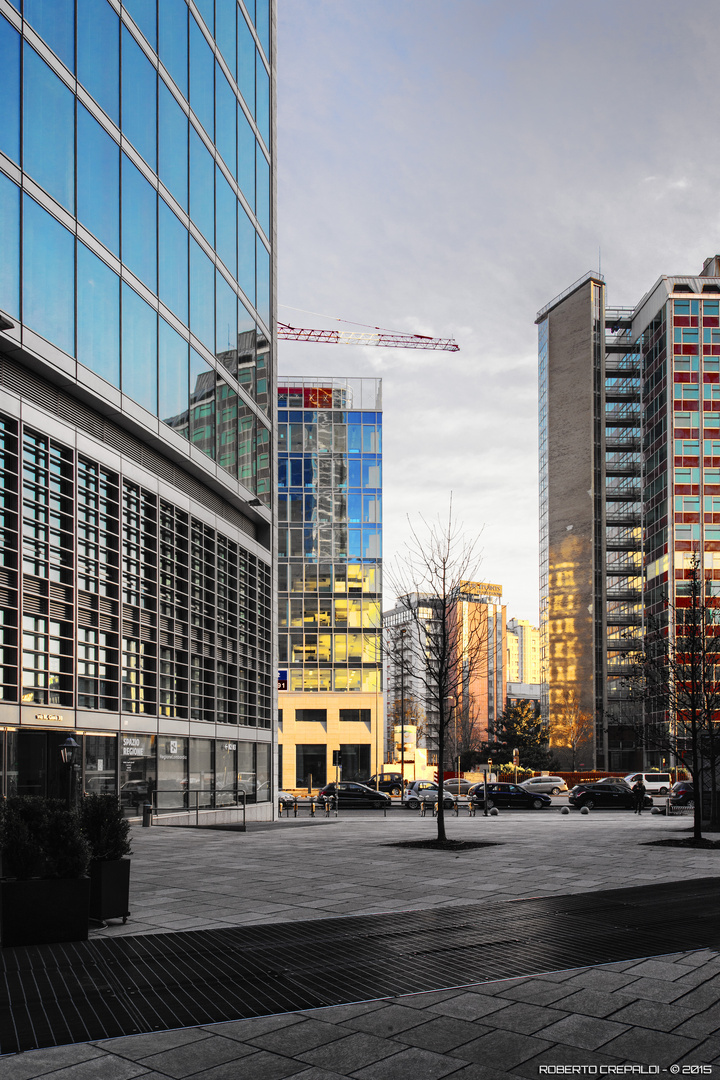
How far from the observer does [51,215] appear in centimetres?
2106

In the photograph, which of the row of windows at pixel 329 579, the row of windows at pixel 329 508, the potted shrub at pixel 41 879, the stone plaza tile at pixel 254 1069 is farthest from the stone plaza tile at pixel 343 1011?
the row of windows at pixel 329 508

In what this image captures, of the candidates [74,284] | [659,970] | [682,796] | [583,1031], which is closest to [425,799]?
[682,796]

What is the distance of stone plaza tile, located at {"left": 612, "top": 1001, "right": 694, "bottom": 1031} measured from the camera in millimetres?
6758

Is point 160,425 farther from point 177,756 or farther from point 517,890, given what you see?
point 517,890

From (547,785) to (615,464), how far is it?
49.7 meters

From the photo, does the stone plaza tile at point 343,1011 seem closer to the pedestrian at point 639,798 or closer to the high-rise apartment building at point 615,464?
the pedestrian at point 639,798

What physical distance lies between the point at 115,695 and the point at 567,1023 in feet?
63.1

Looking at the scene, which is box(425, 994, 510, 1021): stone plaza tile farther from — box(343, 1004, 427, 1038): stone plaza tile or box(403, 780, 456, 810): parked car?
box(403, 780, 456, 810): parked car

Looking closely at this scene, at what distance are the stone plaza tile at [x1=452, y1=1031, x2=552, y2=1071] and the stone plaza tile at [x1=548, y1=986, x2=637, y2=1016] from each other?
0.77 m

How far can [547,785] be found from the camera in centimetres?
6419

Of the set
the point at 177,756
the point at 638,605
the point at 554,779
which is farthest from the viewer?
the point at 638,605

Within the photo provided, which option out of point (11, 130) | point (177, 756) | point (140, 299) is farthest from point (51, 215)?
point (177, 756)

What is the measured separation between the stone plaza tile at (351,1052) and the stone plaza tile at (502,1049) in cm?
46

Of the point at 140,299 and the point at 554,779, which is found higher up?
the point at 140,299
